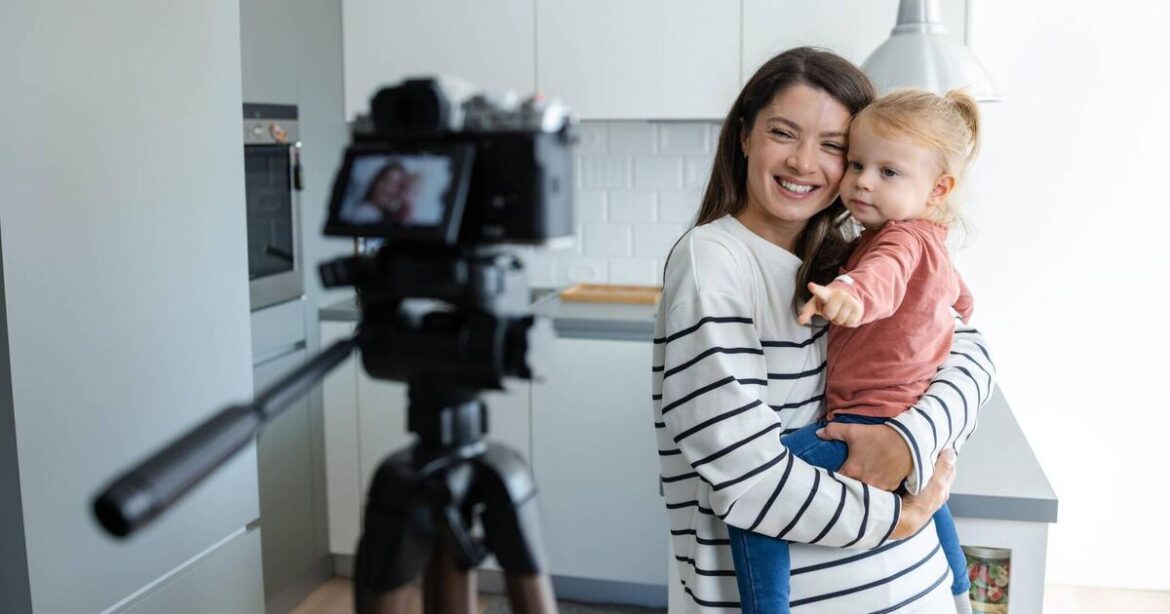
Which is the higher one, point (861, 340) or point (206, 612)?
point (861, 340)

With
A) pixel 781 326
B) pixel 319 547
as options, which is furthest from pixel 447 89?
pixel 319 547

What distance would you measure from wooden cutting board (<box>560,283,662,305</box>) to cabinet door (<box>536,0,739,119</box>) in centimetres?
56

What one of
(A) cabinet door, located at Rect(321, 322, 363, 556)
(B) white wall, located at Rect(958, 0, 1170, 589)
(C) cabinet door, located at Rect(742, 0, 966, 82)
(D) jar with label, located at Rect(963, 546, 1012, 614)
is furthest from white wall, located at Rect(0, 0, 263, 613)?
(B) white wall, located at Rect(958, 0, 1170, 589)

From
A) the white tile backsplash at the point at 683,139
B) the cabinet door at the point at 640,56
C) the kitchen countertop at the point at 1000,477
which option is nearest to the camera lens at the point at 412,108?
the kitchen countertop at the point at 1000,477

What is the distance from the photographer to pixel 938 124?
1428 millimetres

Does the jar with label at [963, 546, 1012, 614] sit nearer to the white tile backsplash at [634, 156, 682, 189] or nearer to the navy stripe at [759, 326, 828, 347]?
the navy stripe at [759, 326, 828, 347]

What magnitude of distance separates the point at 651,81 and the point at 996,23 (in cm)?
105

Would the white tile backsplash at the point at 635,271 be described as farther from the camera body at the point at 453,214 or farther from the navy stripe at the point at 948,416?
the camera body at the point at 453,214

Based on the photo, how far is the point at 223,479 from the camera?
186 cm

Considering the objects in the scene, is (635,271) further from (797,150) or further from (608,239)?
(797,150)

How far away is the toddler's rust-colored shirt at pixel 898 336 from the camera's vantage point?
54.4 inches

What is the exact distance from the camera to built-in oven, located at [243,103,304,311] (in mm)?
2830

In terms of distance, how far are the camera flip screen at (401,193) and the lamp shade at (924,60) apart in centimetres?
170

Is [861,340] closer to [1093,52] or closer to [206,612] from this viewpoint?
[206,612]
